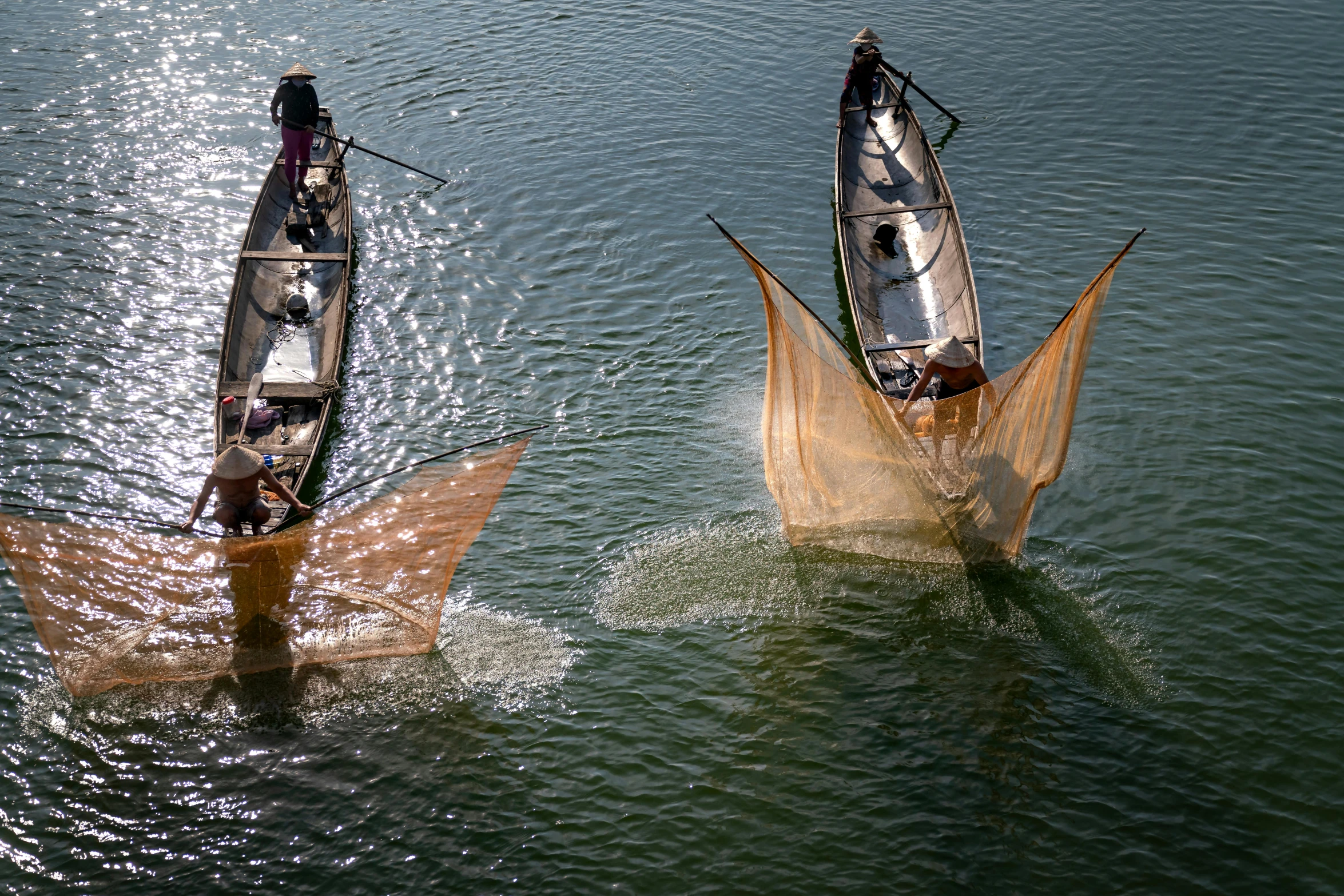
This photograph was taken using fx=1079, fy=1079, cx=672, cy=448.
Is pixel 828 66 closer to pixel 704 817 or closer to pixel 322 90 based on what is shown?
pixel 322 90

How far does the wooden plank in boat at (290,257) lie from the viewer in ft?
50.2

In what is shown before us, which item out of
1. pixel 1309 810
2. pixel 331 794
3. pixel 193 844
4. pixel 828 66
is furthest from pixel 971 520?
pixel 828 66

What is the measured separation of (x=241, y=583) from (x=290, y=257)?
7.27 meters

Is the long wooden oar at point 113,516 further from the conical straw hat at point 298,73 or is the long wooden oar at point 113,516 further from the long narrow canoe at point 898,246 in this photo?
the conical straw hat at point 298,73

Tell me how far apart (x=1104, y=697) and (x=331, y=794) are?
272 inches

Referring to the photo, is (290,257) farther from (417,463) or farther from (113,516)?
(417,463)

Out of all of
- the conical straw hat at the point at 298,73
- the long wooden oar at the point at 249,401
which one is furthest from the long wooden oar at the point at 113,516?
the conical straw hat at the point at 298,73

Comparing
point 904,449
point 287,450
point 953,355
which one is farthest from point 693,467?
point 287,450

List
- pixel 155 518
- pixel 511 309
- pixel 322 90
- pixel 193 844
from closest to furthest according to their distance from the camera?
pixel 193 844 < pixel 155 518 < pixel 511 309 < pixel 322 90

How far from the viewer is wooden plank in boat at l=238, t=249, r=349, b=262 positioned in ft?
50.2

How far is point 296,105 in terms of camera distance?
687 inches

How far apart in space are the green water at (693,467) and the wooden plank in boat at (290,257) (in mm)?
750

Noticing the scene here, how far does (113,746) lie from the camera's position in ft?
31.6

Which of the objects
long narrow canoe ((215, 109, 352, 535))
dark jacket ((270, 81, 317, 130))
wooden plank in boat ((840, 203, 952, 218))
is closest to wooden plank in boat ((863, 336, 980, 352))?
wooden plank in boat ((840, 203, 952, 218))
